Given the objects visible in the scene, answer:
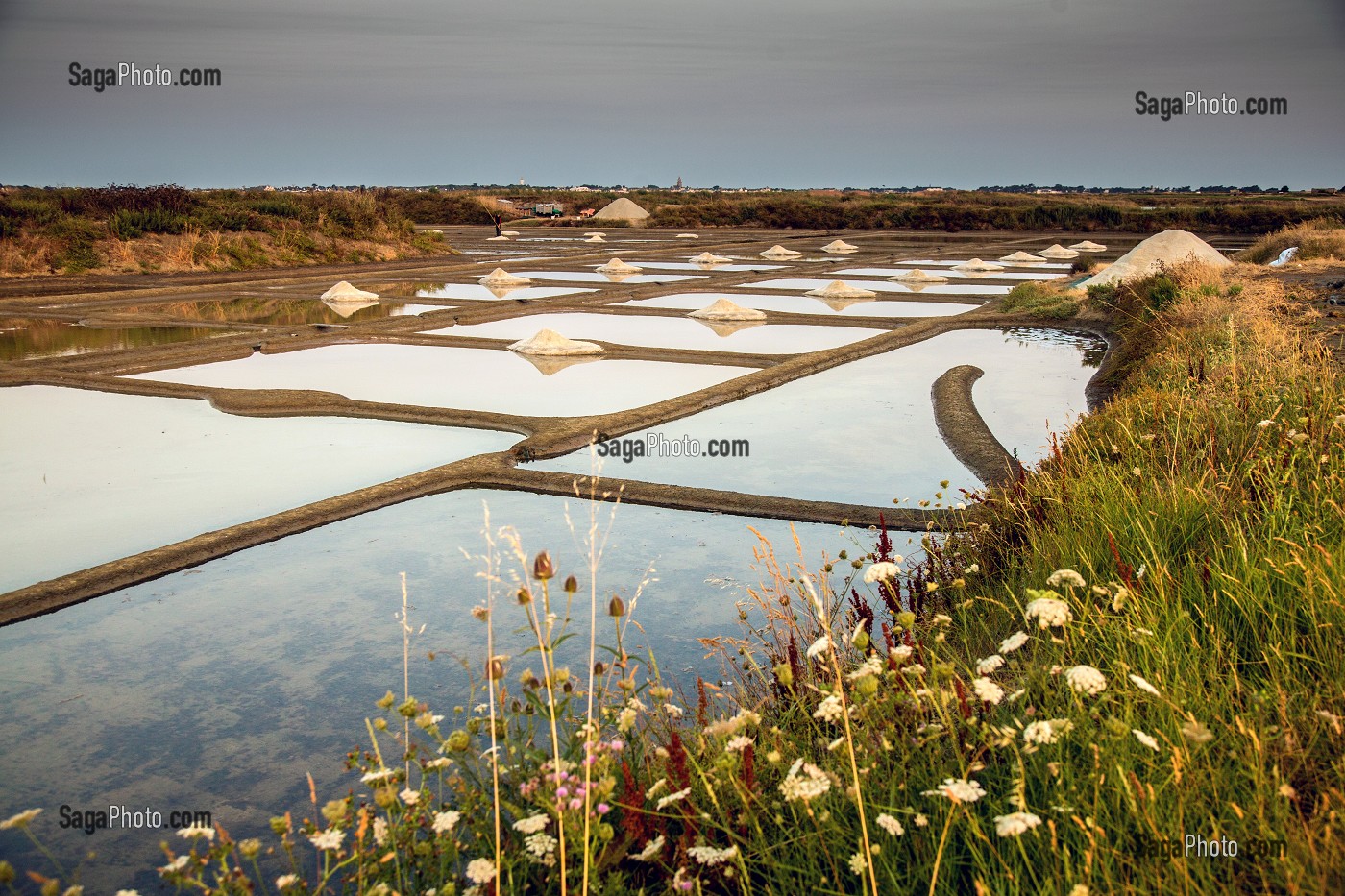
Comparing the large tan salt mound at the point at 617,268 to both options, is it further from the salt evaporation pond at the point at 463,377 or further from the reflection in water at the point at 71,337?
the salt evaporation pond at the point at 463,377

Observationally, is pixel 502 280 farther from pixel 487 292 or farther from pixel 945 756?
pixel 945 756

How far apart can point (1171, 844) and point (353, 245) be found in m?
20.9

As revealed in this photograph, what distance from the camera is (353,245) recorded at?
20703 mm

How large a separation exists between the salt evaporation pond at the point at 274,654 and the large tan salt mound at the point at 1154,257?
33.1 feet

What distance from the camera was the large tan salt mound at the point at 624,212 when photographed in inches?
1515

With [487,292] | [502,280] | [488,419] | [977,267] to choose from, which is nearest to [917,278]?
[977,267]

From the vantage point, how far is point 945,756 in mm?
1961

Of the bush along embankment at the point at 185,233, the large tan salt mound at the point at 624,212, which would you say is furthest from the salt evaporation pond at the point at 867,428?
the large tan salt mound at the point at 624,212

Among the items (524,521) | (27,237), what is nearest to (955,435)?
(524,521)

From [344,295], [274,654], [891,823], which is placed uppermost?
[344,295]

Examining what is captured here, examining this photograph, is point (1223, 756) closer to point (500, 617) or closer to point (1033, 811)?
point (1033, 811)

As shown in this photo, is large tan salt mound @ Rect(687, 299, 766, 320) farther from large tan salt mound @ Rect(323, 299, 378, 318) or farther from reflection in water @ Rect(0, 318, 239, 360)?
reflection in water @ Rect(0, 318, 239, 360)

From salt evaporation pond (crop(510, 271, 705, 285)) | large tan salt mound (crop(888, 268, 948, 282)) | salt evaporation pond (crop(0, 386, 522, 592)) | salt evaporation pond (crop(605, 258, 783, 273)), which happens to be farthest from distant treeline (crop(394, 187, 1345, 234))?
salt evaporation pond (crop(0, 386, 522, 592))

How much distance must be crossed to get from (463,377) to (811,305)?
20.0 feet
